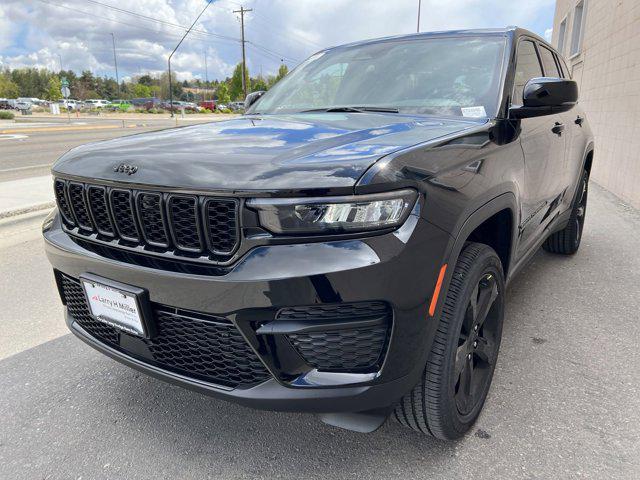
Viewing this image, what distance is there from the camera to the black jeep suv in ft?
4.92

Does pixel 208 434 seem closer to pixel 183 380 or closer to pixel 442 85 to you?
pixel 183 380

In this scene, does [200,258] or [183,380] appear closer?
[200,258]


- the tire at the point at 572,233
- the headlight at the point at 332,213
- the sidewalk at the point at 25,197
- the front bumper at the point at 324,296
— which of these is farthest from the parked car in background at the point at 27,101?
the headlight at the point at 332,213

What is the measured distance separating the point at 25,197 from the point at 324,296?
6.60m

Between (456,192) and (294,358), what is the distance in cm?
81

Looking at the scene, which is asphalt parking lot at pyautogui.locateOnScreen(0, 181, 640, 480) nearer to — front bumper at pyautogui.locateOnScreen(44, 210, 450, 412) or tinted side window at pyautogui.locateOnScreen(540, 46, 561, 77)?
front bumper at pyautogui.locateOnScreen(44, 210, 450, 412)

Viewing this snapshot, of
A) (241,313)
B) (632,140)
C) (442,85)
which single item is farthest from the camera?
(632,140)

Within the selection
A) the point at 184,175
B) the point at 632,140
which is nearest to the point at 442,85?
the point at 184,175

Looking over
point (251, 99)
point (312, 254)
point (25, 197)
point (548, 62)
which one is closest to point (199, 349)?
point (312, 254)

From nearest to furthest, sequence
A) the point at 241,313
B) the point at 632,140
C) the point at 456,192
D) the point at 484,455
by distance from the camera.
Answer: the point at 241,313
the point at 456,192
the point at 484,455
the point at 632,140

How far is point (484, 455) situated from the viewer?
201 centimetres

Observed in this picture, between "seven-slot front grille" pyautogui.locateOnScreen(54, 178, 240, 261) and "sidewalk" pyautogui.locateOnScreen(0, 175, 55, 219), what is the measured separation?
183 inches

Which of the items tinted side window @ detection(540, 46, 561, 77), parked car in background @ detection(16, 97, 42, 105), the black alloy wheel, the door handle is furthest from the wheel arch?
parked car in background @ detection(16, 97, 42, 105)

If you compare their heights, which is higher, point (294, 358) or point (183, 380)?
point (294, 358)
